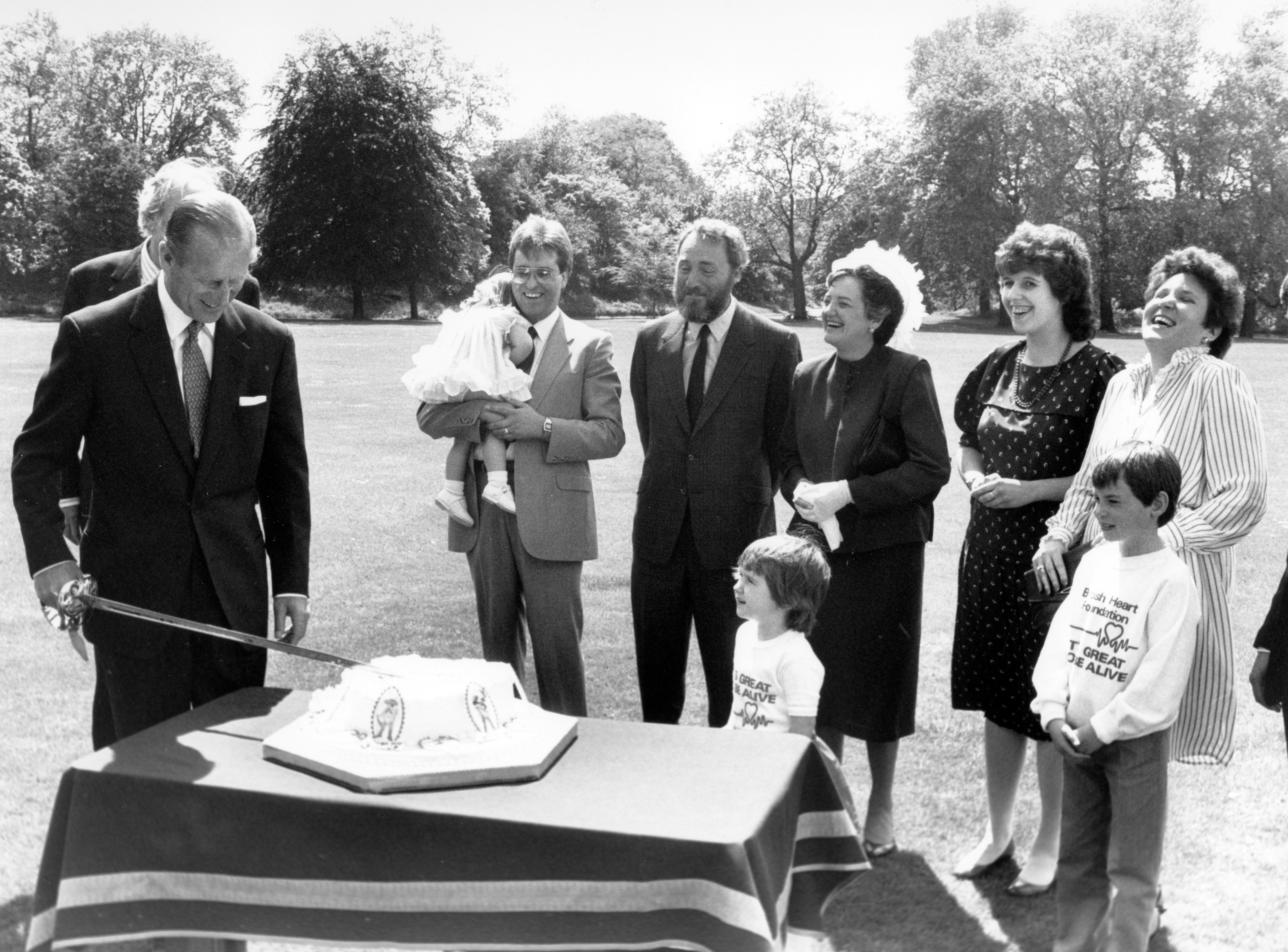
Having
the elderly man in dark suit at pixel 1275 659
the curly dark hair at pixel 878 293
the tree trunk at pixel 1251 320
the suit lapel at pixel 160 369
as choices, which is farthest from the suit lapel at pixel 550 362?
the tree trunk at pixel 1251 320

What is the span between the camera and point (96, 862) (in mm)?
2576

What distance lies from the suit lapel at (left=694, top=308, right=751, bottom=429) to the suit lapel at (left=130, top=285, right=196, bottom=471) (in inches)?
78.4

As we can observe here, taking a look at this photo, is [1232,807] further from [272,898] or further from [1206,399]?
[272,898]

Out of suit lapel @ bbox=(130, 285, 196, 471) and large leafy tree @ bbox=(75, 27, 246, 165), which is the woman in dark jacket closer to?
suit lapel @ bbox=(130, 285, 196, 471)

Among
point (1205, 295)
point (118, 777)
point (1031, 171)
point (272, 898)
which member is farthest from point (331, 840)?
point (1031, 171)

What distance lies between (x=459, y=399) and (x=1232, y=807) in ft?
11.1

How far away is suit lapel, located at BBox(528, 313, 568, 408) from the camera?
4828mm

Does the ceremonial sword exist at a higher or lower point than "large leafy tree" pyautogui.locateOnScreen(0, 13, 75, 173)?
lower

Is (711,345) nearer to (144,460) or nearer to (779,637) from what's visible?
(779,637)

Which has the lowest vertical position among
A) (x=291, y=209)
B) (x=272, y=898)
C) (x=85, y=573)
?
(x=272, y=898)

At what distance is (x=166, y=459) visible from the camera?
3.35m

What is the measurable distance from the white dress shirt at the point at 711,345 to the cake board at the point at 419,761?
228cm

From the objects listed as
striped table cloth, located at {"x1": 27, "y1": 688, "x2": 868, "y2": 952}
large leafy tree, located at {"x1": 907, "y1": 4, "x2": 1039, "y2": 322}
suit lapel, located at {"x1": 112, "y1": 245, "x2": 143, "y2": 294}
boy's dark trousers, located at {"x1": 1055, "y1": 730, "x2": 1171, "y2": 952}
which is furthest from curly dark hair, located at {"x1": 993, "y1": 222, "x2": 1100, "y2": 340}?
large leafy tree, located at {"x1": 907, "y1": 4, "x2": 1039, "y2": 322}

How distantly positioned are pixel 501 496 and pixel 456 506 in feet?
0.76
